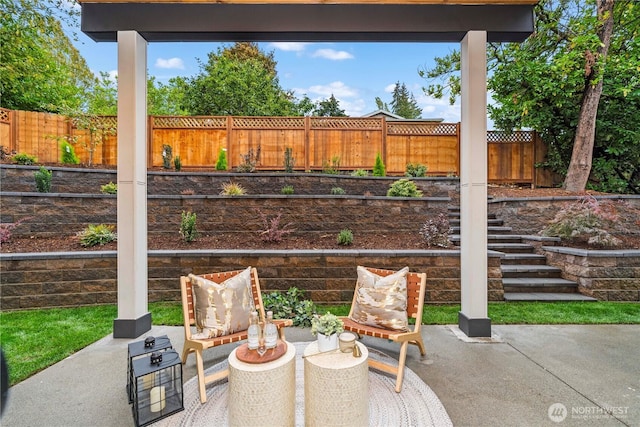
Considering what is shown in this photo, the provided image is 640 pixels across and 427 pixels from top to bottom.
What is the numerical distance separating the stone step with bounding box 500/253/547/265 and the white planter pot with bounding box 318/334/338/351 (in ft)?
13.5

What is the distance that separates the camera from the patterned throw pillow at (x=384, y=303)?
2.56m

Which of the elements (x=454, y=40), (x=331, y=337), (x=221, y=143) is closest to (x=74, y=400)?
(x=331, y=337)

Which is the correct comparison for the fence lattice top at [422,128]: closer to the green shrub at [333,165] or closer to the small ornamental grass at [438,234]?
the green shrub at [333,165]

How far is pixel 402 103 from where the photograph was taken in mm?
27047

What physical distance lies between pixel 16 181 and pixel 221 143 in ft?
13.1

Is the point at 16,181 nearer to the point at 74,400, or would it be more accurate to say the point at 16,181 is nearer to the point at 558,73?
the point at 74,400

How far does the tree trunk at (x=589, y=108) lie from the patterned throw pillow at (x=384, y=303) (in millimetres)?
6592

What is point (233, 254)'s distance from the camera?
414 cm

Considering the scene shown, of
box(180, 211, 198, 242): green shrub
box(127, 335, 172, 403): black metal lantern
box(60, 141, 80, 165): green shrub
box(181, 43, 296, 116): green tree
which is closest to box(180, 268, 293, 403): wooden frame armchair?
box(127, 335, 172, 403): black metal lantern

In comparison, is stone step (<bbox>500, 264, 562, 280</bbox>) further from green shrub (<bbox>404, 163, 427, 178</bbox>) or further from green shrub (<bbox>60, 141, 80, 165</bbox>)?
green shrub (<bbox>60, 141, 80, 165</bbox>)

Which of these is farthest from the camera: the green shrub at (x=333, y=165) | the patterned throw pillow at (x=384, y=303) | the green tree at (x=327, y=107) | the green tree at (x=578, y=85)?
the green tree at (x=327, y=107)

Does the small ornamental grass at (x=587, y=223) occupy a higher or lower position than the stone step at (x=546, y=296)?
higher

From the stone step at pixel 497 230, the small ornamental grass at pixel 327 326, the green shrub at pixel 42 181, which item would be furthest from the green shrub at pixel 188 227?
the stone step at pixel 497 230

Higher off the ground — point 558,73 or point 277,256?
point 558,73
